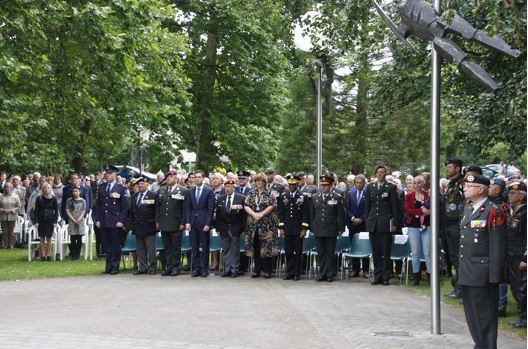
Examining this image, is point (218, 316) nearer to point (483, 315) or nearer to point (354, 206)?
point (483, 315)

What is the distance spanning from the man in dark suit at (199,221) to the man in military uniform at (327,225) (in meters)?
2.20

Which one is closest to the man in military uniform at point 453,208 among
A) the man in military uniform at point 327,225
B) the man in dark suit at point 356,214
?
the man in military uniform at point 327,225

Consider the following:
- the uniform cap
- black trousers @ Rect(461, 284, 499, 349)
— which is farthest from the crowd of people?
black trousers @ Rect(461, 284, 499, 349)

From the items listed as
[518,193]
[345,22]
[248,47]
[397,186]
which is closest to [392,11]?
[345,22]

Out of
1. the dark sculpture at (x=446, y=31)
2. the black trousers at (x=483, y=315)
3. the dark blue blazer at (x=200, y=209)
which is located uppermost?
the dark sculpture at (x=446, y=31)

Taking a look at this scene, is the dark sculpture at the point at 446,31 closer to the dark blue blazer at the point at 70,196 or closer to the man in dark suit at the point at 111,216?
the man in dark suit at the point at 111,216

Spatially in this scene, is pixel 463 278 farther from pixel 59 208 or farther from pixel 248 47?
pixel 248 47

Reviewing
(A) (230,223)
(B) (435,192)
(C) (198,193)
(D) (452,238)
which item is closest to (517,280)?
(B) (435,192)

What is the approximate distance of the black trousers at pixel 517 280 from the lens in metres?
11.3

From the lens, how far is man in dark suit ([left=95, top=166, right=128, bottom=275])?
60.3 feet

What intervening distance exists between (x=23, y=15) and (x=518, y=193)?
1053cm

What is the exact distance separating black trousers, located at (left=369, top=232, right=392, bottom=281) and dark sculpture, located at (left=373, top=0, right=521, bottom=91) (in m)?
6.04

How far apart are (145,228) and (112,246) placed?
0.90 metres

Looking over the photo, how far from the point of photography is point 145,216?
18.1 meters
